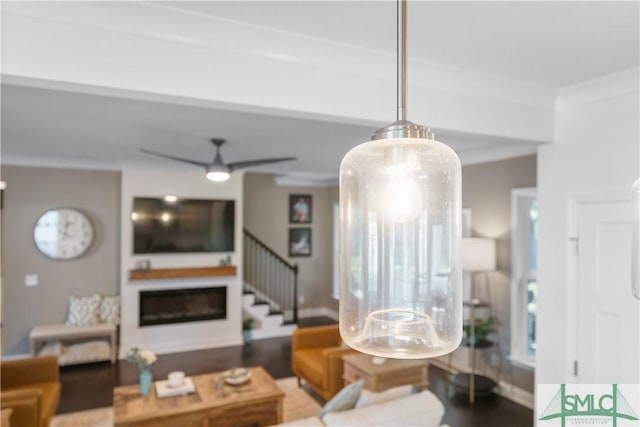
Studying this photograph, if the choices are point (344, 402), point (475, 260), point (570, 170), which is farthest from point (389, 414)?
point (475, 260)

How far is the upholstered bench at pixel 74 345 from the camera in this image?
5.38 meters

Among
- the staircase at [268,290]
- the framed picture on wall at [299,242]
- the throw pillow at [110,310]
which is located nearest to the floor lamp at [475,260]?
the staircase at [268,290]

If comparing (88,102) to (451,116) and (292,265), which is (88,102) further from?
(292,265)

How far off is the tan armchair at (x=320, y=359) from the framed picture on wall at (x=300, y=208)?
3424 millimetres

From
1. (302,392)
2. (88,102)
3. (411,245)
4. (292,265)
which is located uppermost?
(88,102)

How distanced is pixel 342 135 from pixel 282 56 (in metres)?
2.08

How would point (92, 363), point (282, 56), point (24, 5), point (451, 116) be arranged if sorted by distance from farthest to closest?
point (92, 363)
point (451, 116)
point (282, 56)
point (24, 5)

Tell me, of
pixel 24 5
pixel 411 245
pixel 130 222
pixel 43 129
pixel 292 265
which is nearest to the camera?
pixel 411 245

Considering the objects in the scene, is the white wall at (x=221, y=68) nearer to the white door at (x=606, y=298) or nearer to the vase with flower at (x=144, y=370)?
the white door at (x=606, y=298)

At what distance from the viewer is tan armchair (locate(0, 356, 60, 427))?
3020 mm

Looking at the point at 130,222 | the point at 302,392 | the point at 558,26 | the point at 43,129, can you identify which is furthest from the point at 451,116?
the point at 130,222

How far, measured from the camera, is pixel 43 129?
4.08 meters

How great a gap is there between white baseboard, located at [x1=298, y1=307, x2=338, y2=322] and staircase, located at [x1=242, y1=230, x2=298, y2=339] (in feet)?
0.81

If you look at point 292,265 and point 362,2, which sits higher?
point 362,2
